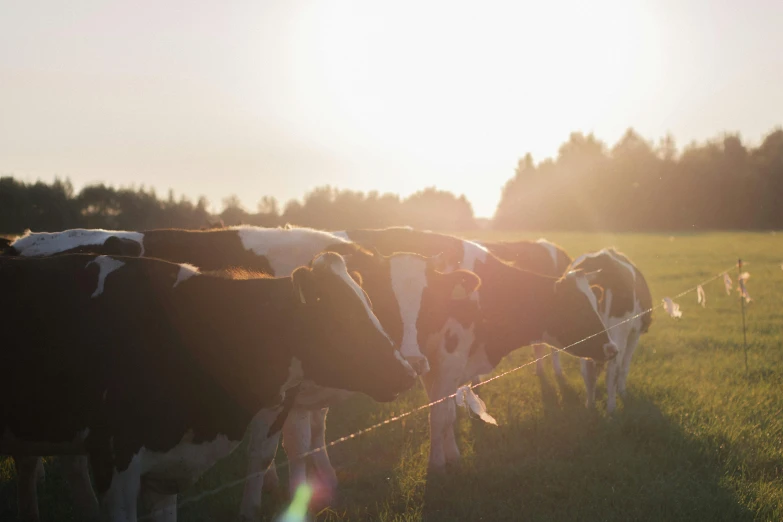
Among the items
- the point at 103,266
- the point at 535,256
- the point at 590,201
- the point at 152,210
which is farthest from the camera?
the point at 590,201

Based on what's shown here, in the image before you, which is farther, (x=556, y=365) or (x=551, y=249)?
(x=551, y=249)

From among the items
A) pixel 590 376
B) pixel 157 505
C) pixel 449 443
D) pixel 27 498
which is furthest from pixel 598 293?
pixel 27 498

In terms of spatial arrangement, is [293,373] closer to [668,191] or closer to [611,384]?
[611,384]

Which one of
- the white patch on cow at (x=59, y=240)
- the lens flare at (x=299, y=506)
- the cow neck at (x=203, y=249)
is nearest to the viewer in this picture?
the lens flare at (x=299, y=506)

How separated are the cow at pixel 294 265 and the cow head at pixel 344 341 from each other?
803mm

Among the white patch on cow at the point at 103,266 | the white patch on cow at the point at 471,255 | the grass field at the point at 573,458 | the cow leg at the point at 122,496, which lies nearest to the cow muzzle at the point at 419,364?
the grass field at the point at 573,458

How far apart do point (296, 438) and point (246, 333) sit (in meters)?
2.26

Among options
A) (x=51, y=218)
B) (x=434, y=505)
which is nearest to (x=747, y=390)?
(x=434, y=505)

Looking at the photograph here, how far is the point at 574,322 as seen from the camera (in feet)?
27.0

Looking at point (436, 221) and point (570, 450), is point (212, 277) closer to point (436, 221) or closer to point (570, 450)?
point (570, 450)

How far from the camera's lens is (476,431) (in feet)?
26.8

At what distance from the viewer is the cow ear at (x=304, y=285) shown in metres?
4.61

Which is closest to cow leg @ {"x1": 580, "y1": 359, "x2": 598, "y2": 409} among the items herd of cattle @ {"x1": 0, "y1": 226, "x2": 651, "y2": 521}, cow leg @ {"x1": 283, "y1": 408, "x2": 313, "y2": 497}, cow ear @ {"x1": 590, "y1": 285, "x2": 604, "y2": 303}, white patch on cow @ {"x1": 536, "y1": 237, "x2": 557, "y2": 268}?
cow ear @ {"x1": 590, "y1": 285, "x2": 604, "y2": 303}

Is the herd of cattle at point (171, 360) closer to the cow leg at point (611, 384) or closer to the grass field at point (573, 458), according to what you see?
the grass field at point (573, 458)
